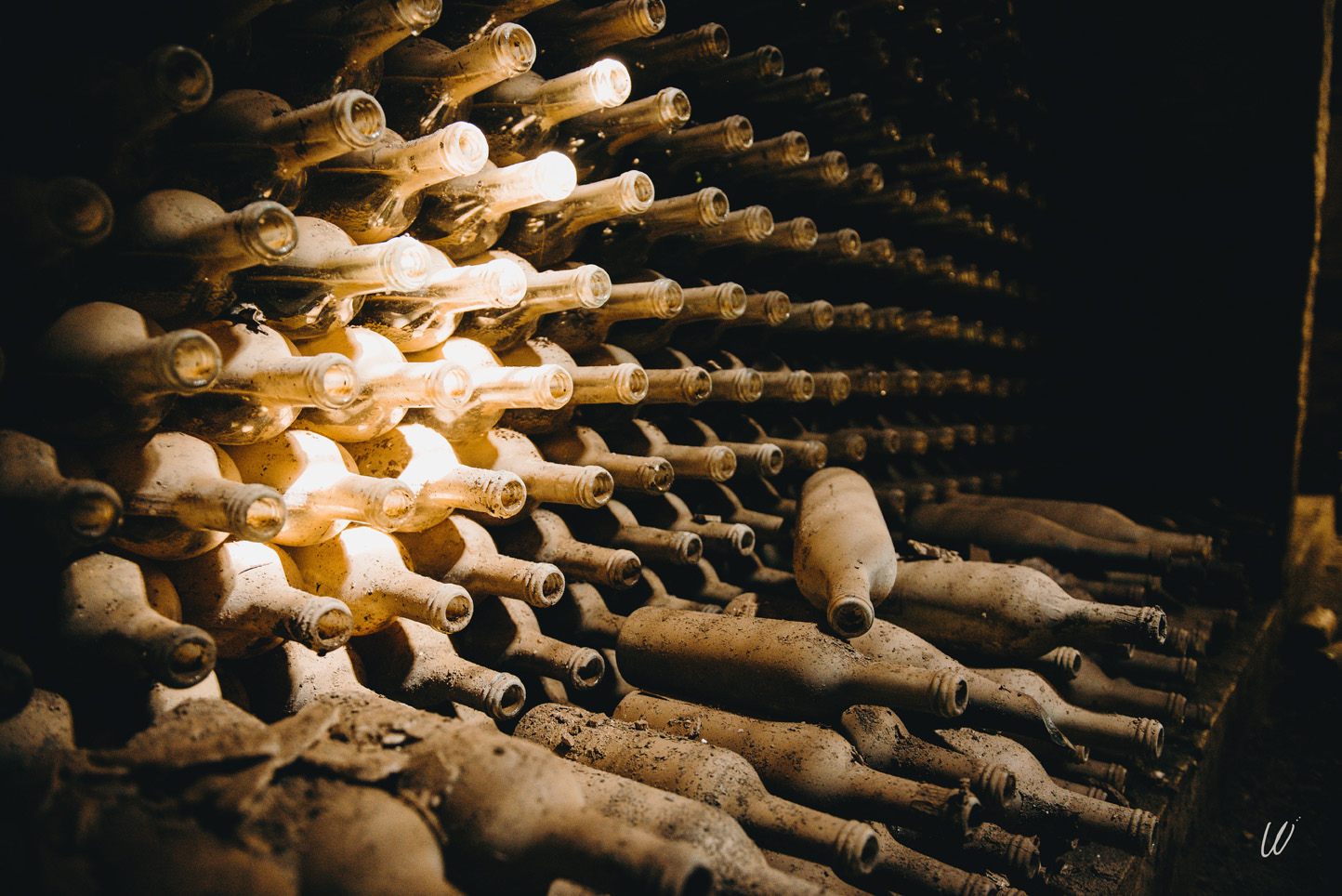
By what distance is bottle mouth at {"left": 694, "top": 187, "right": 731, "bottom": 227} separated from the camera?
142 centimetres

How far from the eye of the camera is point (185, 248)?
790 millimetres

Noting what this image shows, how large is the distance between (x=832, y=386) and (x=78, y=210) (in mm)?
1583

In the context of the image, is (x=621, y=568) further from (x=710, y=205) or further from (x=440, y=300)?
(x=710, y=205)

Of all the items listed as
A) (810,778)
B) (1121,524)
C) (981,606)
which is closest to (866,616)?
(810,778)

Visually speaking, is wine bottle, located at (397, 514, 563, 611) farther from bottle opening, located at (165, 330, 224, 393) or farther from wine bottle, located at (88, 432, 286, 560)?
bottle opening, located at (165, 330, 224, 393)

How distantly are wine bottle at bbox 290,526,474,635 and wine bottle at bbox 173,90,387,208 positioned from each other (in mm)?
455

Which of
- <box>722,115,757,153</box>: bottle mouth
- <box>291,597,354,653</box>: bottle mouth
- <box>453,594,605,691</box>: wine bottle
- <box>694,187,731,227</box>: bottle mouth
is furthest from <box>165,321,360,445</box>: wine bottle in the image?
<box>722,115,757,153</box>: bottle mouth

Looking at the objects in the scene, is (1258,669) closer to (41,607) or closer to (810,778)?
(810,778)

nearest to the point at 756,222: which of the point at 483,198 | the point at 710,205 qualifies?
the point at 710,205

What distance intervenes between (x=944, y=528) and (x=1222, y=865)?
1.09 meters

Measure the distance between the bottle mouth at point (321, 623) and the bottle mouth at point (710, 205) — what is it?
0.96 meters

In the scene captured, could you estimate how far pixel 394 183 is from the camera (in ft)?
3.26

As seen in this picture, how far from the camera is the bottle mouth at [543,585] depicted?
1.07 m

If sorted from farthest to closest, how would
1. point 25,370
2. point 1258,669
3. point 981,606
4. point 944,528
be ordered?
point 1258,669
point 944,528
point 981,606
point 25,370
